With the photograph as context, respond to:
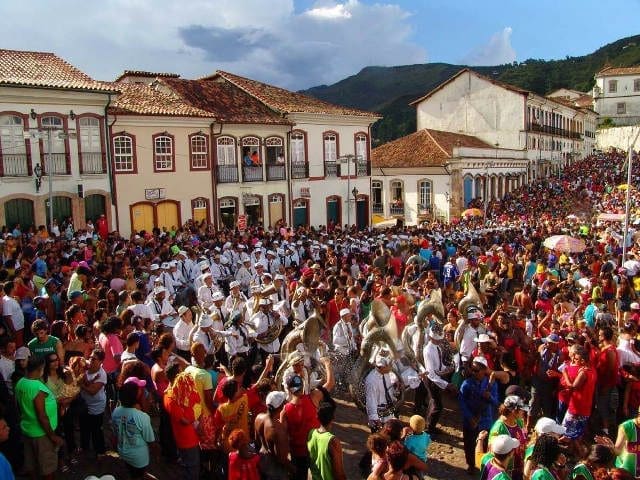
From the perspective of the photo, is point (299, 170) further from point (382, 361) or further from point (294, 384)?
point (294, 384)

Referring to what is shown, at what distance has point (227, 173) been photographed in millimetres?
27844

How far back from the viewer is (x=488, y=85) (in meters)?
47.5

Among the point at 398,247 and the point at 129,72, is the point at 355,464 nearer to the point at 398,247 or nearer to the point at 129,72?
the point at 398,247

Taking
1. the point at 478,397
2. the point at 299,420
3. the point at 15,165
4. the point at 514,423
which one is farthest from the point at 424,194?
the point at 299,420

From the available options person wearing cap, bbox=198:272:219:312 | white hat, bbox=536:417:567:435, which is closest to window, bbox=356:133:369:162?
person wearing cap, bbox=198:272:219:312

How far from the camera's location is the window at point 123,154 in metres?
23.9

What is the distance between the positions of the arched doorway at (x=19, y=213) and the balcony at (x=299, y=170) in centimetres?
1296

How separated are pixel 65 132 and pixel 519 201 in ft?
93.9

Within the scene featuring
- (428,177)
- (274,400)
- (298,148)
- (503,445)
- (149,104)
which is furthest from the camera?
(428,177)

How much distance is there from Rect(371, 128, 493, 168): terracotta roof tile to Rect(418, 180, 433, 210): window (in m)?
1.21

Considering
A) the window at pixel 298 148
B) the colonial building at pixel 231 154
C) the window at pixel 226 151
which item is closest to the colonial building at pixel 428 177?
the colonial building at pixel 231 154

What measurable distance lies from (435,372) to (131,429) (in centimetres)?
388

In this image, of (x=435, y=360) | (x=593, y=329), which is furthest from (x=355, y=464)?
(x=593, y=329)

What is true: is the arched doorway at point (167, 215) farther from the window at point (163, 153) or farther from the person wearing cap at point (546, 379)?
the person wearing cap at point (546, 379)
